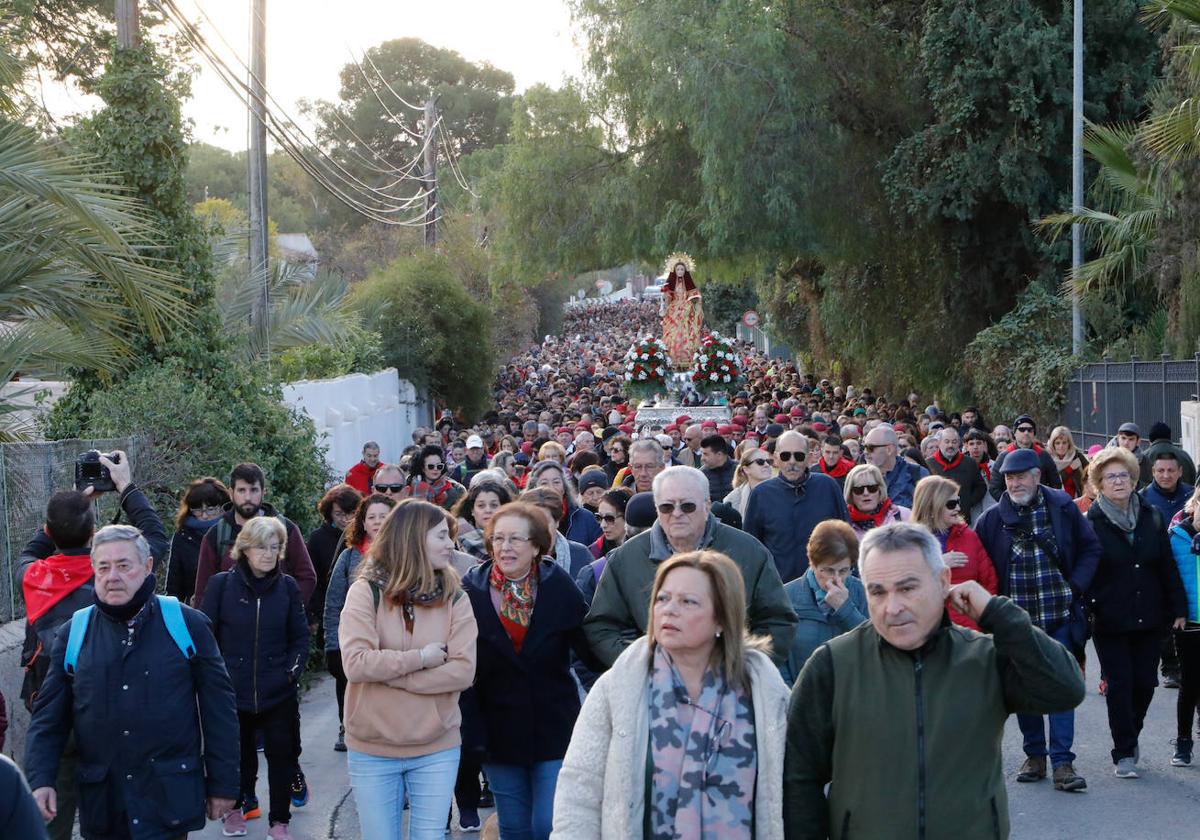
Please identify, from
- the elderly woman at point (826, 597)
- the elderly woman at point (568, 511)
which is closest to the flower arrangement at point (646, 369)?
the elderly woman at point (568, 511)

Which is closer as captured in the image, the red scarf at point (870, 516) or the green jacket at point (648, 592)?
the green jacket at point (648, 592)

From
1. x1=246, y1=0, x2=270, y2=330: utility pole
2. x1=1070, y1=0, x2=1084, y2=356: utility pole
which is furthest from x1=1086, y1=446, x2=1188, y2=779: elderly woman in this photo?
x1=1070, y1=0, x2=1084, y2=356: utility pole

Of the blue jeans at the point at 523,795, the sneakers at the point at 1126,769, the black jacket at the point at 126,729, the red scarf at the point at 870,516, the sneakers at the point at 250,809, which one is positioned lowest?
the sneakers at the point at 250,809

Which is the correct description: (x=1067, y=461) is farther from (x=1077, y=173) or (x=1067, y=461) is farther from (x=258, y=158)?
(x=1077, y=173)

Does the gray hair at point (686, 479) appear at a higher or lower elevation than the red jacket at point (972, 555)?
higher

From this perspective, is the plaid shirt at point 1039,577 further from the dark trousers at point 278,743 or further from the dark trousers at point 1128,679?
the dark trousers at point 278,743

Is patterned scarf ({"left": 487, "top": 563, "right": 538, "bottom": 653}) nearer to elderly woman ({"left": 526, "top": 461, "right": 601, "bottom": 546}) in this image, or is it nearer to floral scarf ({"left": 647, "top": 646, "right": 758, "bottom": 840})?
floral scarf ({"left": 647, "top": 646, "right": 758, "bottom": 840})

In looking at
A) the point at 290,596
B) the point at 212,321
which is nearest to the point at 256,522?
the point at 290,596

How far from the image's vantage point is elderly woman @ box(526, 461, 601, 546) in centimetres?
926

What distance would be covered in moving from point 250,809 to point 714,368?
1768 centimetres

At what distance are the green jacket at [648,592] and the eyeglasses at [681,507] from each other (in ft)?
0.36

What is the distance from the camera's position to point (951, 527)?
7.97 m

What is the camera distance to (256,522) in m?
7.60

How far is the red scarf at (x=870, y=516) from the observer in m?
8.54
